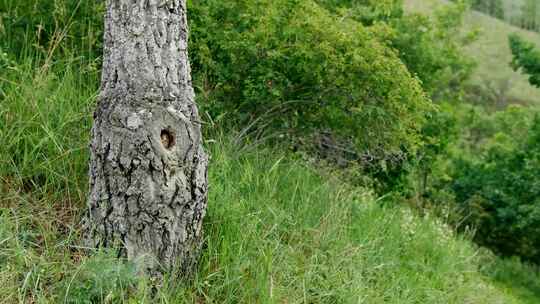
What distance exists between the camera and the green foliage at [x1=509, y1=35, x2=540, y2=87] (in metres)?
12.6

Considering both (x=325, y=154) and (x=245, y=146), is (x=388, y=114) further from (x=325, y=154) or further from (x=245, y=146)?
(x=245, y=146)

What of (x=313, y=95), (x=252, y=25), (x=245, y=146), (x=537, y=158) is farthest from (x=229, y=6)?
(x=537, y=158)

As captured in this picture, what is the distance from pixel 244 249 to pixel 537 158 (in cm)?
1100

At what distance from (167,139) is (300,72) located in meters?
2.16

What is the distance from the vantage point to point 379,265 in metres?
4.28

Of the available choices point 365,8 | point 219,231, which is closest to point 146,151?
point 219,231

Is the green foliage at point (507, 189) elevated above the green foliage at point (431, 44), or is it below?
below

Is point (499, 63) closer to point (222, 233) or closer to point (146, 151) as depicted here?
point (222, 233)

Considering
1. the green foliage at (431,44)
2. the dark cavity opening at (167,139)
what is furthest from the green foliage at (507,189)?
the dark cavity opening at (167,139)

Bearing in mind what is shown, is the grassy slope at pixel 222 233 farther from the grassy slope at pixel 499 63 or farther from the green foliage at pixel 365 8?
the grassy slope at pixel 499 63

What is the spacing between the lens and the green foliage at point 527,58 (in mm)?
12648

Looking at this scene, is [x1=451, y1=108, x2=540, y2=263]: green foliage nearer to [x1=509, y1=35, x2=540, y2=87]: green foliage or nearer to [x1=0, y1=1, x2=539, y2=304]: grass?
[x1=509, y1=35, x2=540, y2=87]: green foliage

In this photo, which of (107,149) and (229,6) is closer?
(107,149)

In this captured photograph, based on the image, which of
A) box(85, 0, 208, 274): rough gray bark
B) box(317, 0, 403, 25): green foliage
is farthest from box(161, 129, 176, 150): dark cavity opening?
box(317, 0, 403, 25): green foliage
